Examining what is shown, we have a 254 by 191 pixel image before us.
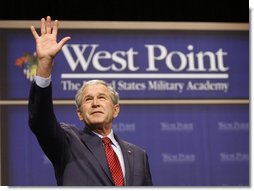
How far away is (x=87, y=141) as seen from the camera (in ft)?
15.9

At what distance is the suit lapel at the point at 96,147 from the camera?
476cm

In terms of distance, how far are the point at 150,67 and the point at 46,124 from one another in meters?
1.13

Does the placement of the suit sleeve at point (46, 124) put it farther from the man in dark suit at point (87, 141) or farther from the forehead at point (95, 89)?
the forehead at point (95, 89)

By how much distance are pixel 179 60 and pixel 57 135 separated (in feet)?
4.21

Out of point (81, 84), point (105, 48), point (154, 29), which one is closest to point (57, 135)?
point (81, 84)

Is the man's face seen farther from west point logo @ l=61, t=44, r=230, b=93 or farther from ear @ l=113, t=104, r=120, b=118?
west point logo @ l=61, t=44, r=230, b=93

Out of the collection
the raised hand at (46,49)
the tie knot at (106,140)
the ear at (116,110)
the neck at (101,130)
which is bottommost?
the tie knot at (106,140)

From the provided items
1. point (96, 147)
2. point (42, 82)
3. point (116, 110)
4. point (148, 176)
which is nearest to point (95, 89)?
point (116, 110)

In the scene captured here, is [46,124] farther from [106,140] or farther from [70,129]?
[106,140]

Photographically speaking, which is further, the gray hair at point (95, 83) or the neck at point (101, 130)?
the gray hair at point (95, 83)

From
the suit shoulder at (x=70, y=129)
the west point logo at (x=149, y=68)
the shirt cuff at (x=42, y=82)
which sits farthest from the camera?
the west point logo at (x=149, y=68)

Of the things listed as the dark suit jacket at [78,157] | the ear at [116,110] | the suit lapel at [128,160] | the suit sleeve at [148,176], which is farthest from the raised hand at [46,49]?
the suit sleeve at [148,176]

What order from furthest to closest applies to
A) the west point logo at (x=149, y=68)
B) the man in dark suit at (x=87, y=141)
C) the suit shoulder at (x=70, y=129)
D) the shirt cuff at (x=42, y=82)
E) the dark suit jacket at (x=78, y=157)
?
the west point logo at (x=149, y=68) < the suit shoulder at (x=70, y=129) < the dark suit jacket at (x=78, y=157) < the man in dark suit at (x=87, y=141) < the shirt cuff at (x=42, y=82)

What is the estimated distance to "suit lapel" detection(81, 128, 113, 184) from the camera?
4758mm
